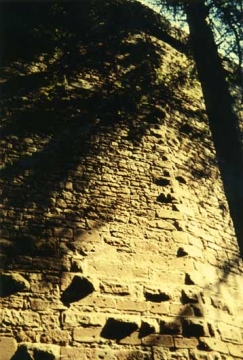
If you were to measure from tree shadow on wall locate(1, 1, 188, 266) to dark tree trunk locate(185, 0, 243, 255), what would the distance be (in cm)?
102

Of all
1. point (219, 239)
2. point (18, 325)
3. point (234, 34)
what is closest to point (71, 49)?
point (234, 34)

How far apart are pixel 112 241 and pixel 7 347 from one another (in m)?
1.49

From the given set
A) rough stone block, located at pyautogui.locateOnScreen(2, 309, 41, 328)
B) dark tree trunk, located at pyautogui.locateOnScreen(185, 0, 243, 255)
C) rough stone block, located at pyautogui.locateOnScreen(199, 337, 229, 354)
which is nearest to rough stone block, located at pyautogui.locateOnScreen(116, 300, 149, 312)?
rough stone block, located at pyautogui.locateOnScreen(199, 337, 229, 354)

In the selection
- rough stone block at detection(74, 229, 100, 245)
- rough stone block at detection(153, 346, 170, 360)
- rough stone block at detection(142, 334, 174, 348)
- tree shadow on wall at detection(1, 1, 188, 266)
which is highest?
tree shadow on wall at detection(1, 1, 188, 266)

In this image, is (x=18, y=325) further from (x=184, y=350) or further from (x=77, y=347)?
(x=184, y=350)

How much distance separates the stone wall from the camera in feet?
11.5

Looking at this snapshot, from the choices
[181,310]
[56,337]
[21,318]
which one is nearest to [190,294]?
[181,310]

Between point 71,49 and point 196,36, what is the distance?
9.07 feet

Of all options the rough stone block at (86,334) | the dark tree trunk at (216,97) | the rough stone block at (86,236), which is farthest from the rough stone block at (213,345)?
the dark tree trunk at (216,97)

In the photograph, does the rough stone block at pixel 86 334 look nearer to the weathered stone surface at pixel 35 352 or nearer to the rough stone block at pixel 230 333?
the weathered stone surface at pixel 35 352

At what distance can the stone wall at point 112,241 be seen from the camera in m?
3.52

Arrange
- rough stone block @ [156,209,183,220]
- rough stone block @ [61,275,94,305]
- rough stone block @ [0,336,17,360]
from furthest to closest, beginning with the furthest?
rough stone block @ [156,209,183,220] → rough stone block @ [61,275,94,305] → rough stone block @ [0,336,17,360]

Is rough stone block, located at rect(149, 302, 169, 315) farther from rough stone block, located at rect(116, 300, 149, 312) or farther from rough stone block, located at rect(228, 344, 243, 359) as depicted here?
rough stone block, located at rect(228, 344, 243, 359)

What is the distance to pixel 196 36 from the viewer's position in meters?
7.03
